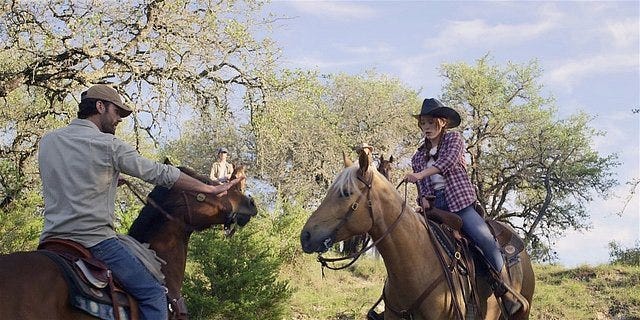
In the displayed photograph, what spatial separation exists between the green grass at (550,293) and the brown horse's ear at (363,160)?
6.75 metres

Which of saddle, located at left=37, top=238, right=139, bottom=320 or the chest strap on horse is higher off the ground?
saddle, located at left=37, top=238, right=139, bottom=320

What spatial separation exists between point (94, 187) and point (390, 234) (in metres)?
2.62

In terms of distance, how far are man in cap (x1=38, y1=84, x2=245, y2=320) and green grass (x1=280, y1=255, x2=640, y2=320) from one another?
309 inches

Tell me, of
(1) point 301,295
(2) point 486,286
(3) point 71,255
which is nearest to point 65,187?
(3) point 71,255

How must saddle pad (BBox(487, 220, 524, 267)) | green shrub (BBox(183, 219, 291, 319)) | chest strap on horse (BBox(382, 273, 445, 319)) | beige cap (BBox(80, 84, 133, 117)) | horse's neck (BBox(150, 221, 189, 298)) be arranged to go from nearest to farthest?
beige cap (BBox(80, 84, 133, 117)), horse's neck (BBox(150, 221, 189, 298)), chest strap on horse (BBox(382, 273, 445, 319)), saddle pad (BBox(487, 220, 524, 267)), green shrub (BBox(183, 219, 291, 319))

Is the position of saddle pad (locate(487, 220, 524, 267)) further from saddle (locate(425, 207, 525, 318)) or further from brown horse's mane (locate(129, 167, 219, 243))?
brown horse's mane (locate(129, 167, 219, 243))

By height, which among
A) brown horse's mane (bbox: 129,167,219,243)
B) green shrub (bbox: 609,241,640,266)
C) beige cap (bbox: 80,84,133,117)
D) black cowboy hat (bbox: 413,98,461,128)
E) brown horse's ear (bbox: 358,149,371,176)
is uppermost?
beige cap (bbox: 80,84,133,117)

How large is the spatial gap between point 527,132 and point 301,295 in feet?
74.2

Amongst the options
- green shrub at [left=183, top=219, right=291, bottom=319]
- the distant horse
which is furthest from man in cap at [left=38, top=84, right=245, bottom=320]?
green shrub at [left=183, top=219, right=291, bottom=319]

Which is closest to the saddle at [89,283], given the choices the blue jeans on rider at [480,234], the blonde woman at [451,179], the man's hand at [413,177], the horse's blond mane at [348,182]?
the horse's blond mane at [348,182]

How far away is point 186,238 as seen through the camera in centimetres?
502

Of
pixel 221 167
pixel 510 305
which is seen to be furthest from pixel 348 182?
pixel 221 167

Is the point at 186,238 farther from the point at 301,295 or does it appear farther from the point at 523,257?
the point at 301,295

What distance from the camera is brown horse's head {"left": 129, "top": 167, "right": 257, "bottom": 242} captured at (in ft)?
16.1
